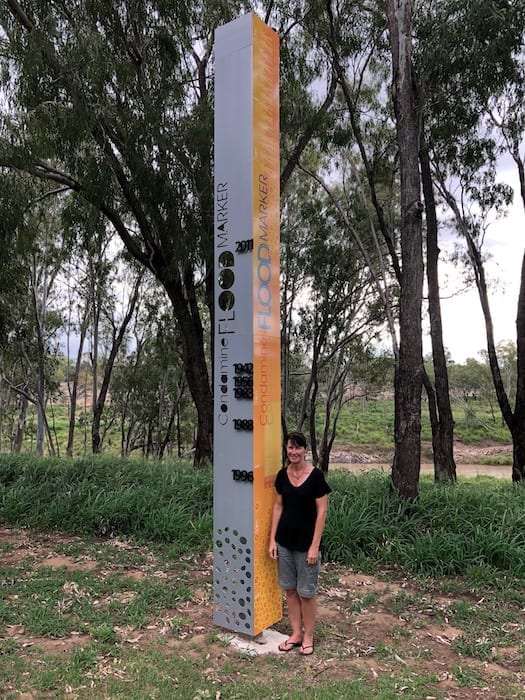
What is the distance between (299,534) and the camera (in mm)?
3570

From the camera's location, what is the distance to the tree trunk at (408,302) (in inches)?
241

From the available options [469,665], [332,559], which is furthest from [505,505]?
[469,665]

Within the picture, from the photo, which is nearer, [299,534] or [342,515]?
[299,534]

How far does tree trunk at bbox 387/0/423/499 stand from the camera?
20.1 feet

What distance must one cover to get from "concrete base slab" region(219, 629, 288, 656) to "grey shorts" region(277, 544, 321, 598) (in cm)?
42

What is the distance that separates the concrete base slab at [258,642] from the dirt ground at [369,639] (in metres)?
0.08

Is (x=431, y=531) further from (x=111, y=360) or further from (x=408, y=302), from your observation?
(x=111, y=360)

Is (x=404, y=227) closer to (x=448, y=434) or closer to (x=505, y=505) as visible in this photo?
(x=505, y=505)

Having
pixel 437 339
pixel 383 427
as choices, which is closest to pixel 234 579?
pixel 437 339

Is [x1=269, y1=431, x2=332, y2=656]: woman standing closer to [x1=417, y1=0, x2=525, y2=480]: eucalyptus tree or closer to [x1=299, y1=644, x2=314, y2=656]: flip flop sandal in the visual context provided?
[x1=299, y1=644, x2=314, y2=656]: flip flop sandal

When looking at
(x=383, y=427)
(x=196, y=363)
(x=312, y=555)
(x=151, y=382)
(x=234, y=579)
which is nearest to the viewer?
(x=312, y=555)

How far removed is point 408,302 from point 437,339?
3.42 m

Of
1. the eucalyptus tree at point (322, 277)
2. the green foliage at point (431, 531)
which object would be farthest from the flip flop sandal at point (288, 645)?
the eucalyptus tree at point (322, 277)

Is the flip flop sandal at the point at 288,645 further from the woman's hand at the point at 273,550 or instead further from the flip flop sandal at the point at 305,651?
the woman's hand at the point at 273,550
